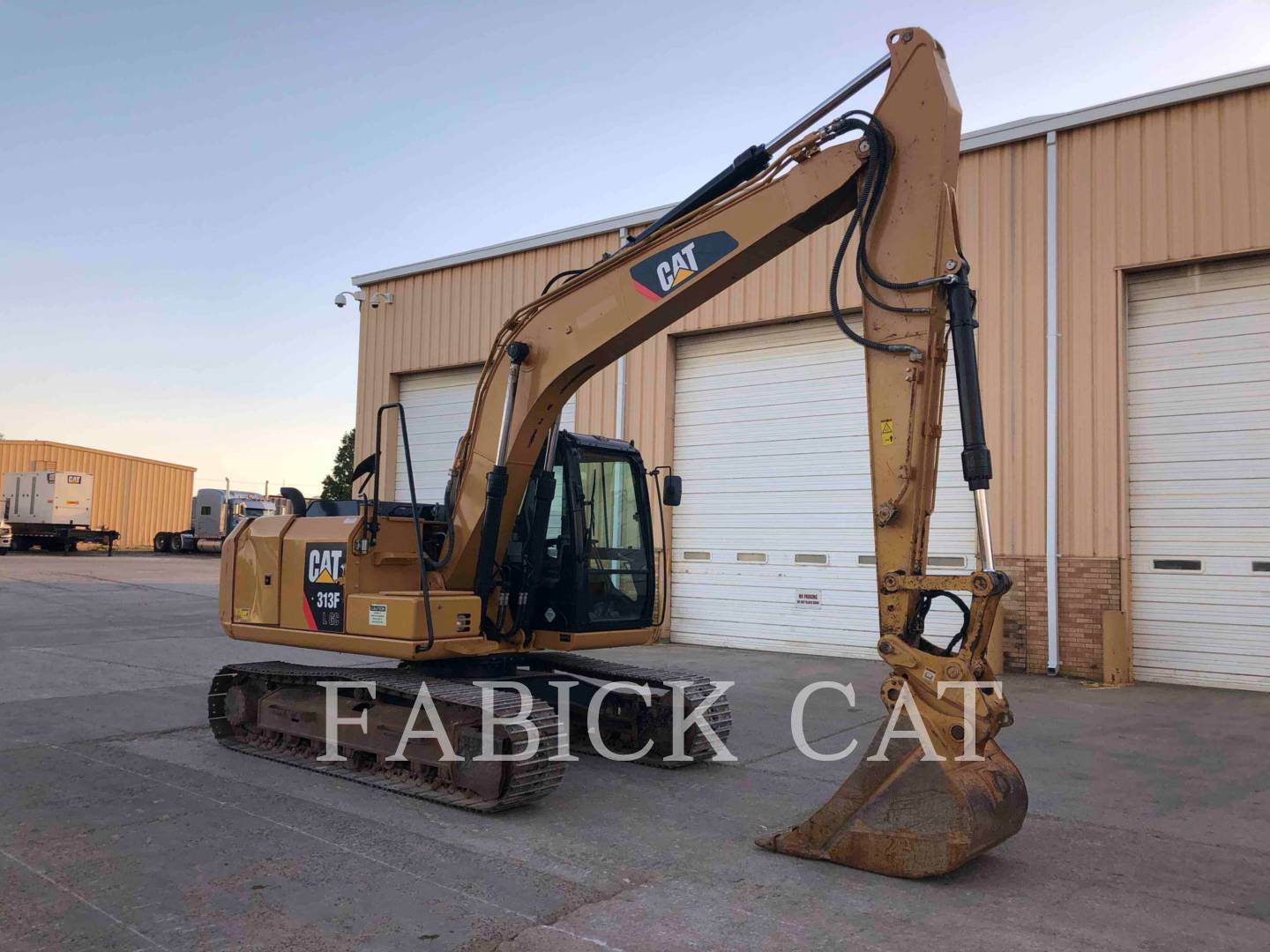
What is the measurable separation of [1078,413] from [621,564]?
725cm

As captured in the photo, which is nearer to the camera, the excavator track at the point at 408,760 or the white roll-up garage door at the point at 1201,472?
the excavator track at the point at 408,760

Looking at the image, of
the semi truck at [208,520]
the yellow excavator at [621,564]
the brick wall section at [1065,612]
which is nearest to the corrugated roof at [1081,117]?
the brick wall section at [1065,612]

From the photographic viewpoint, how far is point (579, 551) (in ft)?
23.6

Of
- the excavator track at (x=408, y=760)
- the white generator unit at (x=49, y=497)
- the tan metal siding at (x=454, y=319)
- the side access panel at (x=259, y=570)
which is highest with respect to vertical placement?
the tan metal siding at (x=454, y=319)

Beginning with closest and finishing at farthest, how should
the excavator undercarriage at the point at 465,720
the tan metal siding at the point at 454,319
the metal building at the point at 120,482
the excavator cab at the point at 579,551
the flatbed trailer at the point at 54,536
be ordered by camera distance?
the excavator undercarriage at the point at 465,720, the excavator cab at the point at 579,551, the tan metal siding at the point at 454,319, the flatbed trailer at the point at 54,536, the metal building at the point at 120,482

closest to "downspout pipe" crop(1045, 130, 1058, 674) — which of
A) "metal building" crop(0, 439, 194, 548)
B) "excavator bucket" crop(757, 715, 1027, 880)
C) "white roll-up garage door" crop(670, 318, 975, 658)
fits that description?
"white roll-up garage door" crop(670, 318, 975, 658)

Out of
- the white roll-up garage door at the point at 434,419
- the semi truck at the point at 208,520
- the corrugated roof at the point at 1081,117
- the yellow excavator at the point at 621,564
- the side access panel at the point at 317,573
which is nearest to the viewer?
the yellow excavator at the point at 621,564

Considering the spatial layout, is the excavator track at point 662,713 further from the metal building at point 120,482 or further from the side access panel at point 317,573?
the metal building at point 120,482

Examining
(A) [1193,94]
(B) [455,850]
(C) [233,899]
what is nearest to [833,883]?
(B) [455,850]

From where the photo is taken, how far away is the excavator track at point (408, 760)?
6004 millimetres

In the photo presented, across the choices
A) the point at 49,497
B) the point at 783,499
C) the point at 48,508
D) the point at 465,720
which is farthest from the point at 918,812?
the point at 48,508

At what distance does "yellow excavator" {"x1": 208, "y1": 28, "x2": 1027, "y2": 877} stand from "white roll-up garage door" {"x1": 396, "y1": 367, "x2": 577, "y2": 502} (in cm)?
1063

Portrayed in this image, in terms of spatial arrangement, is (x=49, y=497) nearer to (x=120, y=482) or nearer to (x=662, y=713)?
(x=120, y=482)

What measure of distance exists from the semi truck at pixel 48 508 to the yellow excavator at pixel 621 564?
35.0 meters
